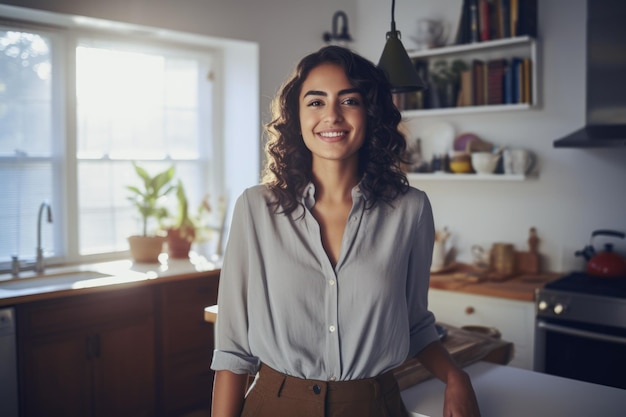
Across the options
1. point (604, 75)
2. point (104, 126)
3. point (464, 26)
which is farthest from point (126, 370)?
point (604, 75)

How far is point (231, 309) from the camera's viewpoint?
1.56m

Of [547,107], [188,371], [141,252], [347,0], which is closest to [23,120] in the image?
[141,252]

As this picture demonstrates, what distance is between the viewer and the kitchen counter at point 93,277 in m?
2.99

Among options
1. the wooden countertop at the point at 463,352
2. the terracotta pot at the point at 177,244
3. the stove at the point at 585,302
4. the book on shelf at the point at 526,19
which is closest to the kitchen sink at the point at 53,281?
the terracotta pot at the point at 177,244

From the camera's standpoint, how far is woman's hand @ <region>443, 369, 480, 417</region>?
150cm

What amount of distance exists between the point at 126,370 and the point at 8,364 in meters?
0.63

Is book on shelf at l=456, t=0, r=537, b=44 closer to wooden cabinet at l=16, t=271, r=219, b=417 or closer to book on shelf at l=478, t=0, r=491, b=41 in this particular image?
book on shelf at l=478, t=0, r=491, b=41

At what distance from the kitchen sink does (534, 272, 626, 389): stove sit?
2.25 metres

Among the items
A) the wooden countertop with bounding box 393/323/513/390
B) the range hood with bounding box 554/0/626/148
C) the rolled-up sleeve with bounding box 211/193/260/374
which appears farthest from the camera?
the range hood with bounding box 554/0/626/148

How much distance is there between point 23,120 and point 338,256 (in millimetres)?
2697

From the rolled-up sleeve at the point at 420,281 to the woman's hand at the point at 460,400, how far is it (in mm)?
133

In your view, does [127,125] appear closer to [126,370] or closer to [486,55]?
[126,370]

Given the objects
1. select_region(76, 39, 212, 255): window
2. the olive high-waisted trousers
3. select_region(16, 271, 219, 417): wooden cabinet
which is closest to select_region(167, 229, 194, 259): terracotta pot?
select_region(76, 39, 212, 255): window

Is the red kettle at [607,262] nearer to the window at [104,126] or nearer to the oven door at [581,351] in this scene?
the oven door at [581,351]
